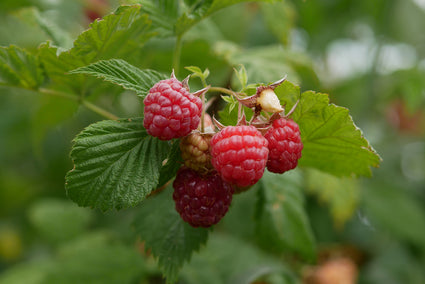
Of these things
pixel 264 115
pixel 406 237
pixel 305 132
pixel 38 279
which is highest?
pixel 264 115

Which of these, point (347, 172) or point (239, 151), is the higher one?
point (239, 151)

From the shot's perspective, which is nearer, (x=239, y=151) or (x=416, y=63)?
(x=239, y=151)

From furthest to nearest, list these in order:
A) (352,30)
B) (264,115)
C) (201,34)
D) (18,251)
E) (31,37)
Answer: (352,30), (18,251), (31,37), (201,34), (264,115)

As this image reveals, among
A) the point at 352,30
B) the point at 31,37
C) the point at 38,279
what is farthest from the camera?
the point at 352,30

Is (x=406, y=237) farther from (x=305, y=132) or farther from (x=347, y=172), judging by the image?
(x=305, y=132)

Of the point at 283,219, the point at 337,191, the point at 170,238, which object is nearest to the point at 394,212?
the point at 337,191

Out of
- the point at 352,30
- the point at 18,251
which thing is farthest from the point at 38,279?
the point at 352,30

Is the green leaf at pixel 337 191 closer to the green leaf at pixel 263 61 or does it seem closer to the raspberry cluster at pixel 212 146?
the green leaf at pixel 263 61
